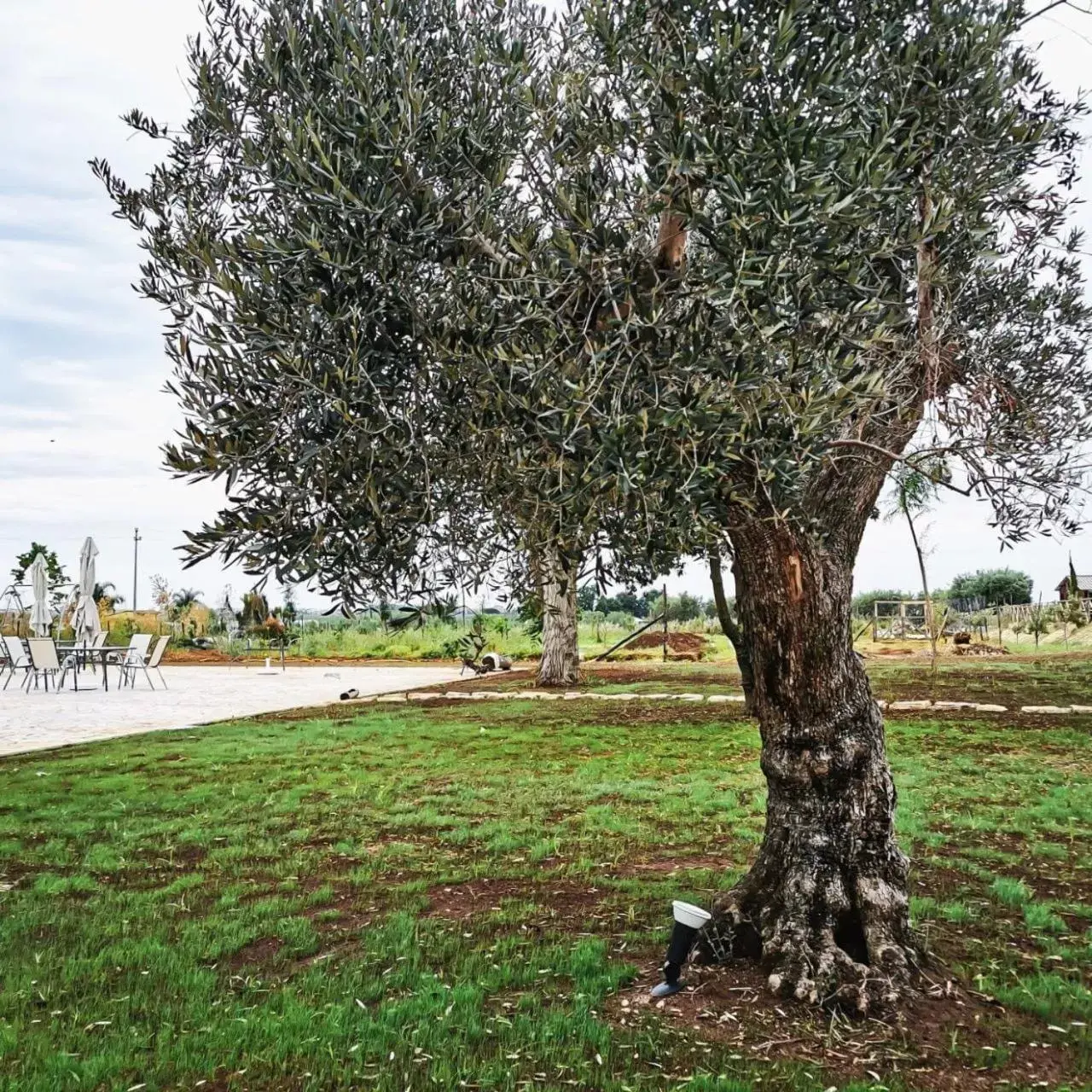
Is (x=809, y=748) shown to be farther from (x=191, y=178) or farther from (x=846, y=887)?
(x=191, y=178)

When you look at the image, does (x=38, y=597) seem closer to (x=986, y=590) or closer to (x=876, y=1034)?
(x=876, y=1034)

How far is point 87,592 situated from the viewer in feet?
72.1

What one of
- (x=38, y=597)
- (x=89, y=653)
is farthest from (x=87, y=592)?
(x=89, y=653)

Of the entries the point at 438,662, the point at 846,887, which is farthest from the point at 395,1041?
the point at 438,662

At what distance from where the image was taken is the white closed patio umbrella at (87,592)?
21.8 metres

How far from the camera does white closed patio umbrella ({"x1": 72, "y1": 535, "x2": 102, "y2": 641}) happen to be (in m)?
21.8

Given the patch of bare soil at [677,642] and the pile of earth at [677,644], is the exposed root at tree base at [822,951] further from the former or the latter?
the patch of bare soil at [677,642]

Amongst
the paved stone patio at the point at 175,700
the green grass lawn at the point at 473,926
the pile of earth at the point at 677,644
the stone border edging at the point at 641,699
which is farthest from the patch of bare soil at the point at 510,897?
the pile of earth at the point at 677,644

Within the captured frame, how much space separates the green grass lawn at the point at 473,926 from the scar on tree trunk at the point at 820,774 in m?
0.39

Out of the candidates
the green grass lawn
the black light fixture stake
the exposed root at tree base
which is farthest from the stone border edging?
the black light fixture stake

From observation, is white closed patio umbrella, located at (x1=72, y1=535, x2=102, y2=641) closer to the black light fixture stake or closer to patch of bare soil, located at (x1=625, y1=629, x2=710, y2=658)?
patch of bare soil, located at (x1=625, y1=629, x2=710, y2=658)

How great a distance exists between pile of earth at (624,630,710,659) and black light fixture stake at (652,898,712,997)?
28049 mm

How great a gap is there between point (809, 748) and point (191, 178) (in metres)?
4.73

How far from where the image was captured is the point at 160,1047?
4.43m
